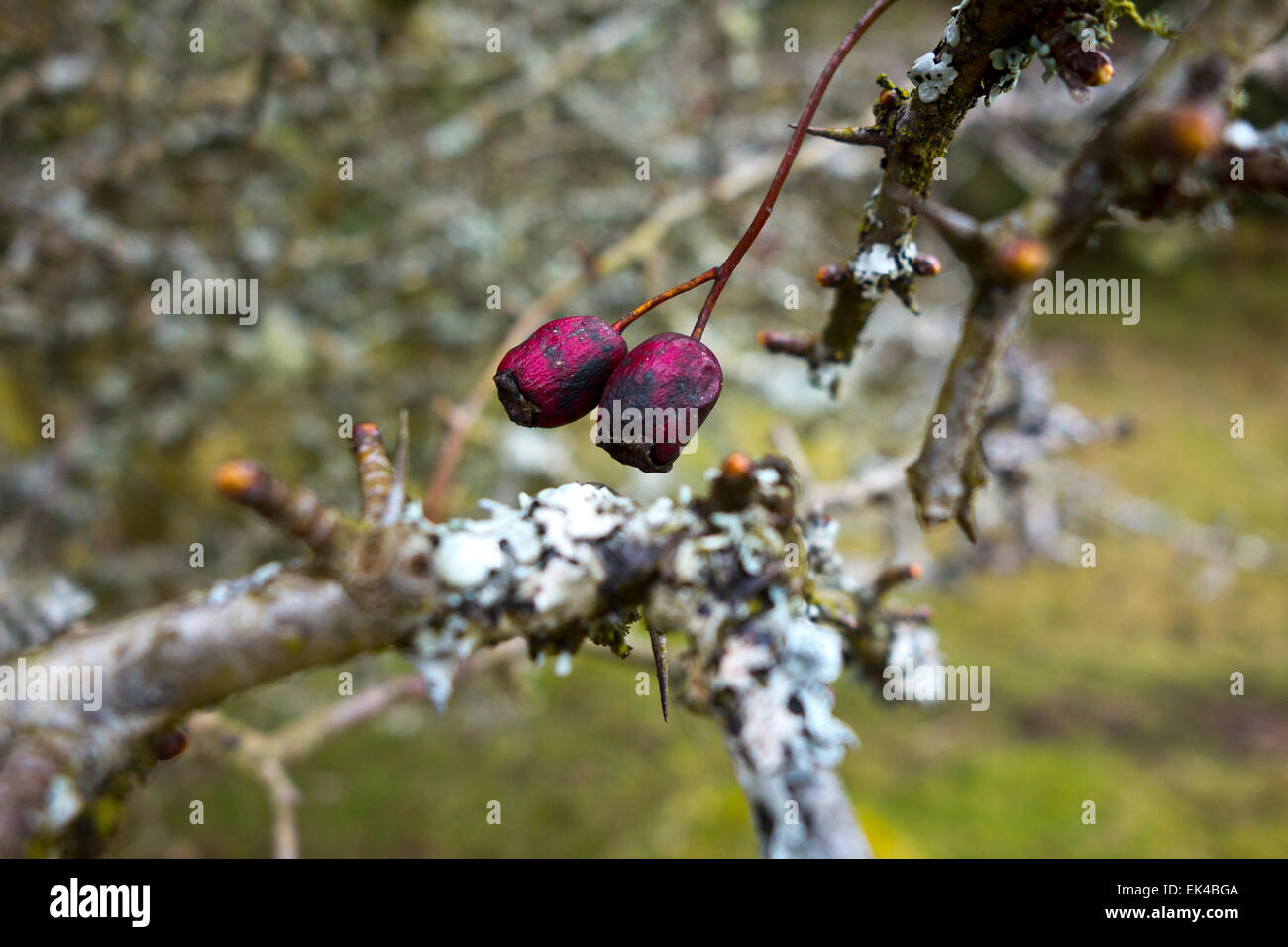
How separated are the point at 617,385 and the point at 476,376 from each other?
923 millimetres

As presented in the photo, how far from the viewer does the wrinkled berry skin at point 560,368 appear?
47cm

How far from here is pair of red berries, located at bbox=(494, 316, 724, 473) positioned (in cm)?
43

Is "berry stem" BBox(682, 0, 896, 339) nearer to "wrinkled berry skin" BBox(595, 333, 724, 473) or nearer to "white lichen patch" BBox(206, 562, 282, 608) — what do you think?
"wrinkled berry skin" BBox(595, 333, 724, 473)

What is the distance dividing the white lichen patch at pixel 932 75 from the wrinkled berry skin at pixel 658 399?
155mm

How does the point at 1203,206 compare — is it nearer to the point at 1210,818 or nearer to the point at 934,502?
the point at 934,502

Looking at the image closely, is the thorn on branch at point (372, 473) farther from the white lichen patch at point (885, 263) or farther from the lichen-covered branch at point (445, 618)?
the white lichen patch at point (885, 263)

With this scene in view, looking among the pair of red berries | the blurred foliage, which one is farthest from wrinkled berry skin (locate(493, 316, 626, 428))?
the blurred foliage

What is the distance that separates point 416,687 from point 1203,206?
85cm

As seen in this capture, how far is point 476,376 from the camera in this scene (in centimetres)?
133

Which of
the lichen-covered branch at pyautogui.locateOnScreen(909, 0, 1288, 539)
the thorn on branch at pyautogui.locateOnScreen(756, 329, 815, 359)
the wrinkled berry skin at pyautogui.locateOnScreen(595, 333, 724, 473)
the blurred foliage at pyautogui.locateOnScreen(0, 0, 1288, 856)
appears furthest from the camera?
the blurred foliage at pyautogui.locateOnScreen(0, 0, 1288, 856)

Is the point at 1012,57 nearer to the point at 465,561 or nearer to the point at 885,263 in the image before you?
the point at 885,263
